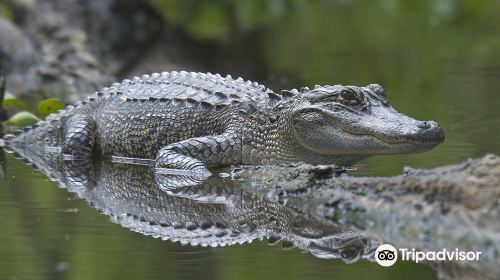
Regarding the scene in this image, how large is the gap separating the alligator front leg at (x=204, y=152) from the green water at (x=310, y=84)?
0.90m

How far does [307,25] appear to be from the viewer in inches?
920

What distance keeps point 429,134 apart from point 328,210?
106cm

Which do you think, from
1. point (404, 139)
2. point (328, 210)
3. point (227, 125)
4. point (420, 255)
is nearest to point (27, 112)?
point (227, 125)

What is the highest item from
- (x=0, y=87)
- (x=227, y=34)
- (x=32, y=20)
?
(x=227, y=34)

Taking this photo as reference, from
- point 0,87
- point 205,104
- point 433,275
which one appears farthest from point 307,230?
point 0,87

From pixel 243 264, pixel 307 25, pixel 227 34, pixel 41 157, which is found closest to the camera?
pixel 243 264

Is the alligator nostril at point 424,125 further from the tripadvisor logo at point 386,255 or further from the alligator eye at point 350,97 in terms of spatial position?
the tripadvisor logo at point 386,255

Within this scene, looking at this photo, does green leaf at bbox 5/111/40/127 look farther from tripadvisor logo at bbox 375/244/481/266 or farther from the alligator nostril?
tripadvisor logo at bbox 375/244/481/266

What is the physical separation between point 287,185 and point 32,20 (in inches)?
360

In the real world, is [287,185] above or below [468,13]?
below

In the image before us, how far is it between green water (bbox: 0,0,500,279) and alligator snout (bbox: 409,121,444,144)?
731 millimetres

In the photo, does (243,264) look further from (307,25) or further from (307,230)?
(307,25)

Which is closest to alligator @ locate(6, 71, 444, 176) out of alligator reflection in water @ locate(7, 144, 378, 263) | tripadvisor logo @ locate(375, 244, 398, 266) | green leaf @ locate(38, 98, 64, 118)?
alligator reflection in water @ locate(7, 144, 378, 263)

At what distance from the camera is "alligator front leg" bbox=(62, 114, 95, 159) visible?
8.71 meters
